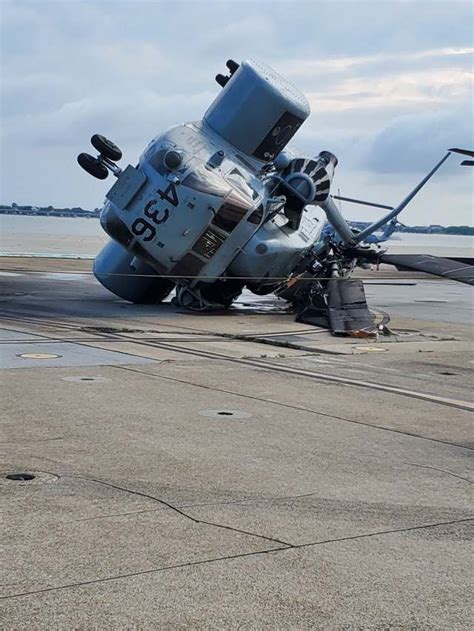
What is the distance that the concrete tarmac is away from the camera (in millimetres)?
5402

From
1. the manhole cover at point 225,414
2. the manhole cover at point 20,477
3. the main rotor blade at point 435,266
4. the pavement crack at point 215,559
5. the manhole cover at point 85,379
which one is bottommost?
the pavement crack at point 215,559

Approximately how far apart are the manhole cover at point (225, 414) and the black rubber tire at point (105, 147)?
13424 mm

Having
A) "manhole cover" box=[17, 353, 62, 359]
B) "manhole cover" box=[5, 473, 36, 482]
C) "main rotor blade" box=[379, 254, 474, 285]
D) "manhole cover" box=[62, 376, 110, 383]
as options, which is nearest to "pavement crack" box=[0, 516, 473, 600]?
"manhole cover" box=[5, 473, 36, 482]

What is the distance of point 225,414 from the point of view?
1114 cm

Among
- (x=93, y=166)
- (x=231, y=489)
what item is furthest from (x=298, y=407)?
(x=93, y=166)

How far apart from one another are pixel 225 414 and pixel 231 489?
3347 millimetres

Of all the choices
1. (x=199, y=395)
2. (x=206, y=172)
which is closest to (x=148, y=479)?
(x=199, y=395)

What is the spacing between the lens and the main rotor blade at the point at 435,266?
2334 centimetres

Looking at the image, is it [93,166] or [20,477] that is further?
[93,166]

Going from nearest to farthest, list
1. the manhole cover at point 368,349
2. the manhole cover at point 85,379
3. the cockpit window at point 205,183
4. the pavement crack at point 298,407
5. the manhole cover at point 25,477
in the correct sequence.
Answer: the manhole cover at point 25,477 < the pavement crack at point 298,407 < the manhole cover at point 85,379 < the manhole cover at point 368,349 < the cockpit window at point 205,183

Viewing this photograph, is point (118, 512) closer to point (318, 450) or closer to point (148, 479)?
point (148, 479)

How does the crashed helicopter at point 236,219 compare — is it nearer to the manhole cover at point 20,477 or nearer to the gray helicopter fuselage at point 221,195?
the gray helicopter fuselage at point 221,195

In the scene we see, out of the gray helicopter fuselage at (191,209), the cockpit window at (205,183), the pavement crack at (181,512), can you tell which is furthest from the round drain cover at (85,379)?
the cockpit window at (205,183)

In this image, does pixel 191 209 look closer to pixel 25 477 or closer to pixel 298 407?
pixel 298 407
